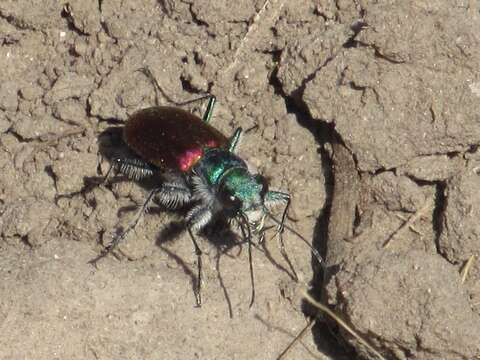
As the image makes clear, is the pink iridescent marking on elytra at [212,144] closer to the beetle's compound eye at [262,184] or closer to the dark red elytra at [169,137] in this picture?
the dark red elytra at [169,137]

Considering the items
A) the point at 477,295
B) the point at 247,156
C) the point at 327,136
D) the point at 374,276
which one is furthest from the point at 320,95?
the point at 477,295

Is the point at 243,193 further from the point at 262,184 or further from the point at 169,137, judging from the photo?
the point at 169,137

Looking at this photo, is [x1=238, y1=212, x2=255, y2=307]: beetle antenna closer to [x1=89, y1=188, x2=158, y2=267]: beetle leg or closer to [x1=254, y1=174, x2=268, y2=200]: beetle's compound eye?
[x1=254, y1=174, x2=268, y2=200]: beetle's compound eye

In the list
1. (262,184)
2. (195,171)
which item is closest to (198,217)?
(195,171)

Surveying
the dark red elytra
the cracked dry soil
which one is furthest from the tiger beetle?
the cracked dry soil

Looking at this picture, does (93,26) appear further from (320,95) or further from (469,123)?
(469,123)

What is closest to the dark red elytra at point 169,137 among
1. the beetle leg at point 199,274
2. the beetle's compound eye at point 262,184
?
the beetle's compound eye at point 262,184

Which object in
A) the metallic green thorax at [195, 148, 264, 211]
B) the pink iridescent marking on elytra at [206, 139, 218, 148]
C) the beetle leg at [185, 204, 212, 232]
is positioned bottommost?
the beetle leg at [185, 204, 212, 232]
